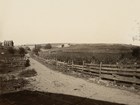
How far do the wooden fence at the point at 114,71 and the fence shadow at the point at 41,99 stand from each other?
0.77 meters

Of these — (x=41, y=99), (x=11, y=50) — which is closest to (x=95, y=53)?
(x=41, y=99)

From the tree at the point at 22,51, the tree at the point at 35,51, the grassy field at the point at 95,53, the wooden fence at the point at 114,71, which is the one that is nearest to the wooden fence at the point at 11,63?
the tree at the point at 22,51

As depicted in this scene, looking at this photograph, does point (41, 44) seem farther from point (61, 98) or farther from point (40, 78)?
point (61, 98)

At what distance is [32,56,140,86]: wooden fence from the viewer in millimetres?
4645

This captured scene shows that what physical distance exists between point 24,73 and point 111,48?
2335 mm

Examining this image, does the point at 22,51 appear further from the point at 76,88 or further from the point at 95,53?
the point at 95,53

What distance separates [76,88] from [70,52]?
2.49ft

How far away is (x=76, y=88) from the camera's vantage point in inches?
179

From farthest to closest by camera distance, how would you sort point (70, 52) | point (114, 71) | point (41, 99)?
1. point (114, 71)
2. point (70, 52)
3. point (41, 99)

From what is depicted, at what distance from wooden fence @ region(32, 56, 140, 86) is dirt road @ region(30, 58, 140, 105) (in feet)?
0.94

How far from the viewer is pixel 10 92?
5.25m

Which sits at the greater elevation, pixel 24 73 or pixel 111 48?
pixel 111 48
